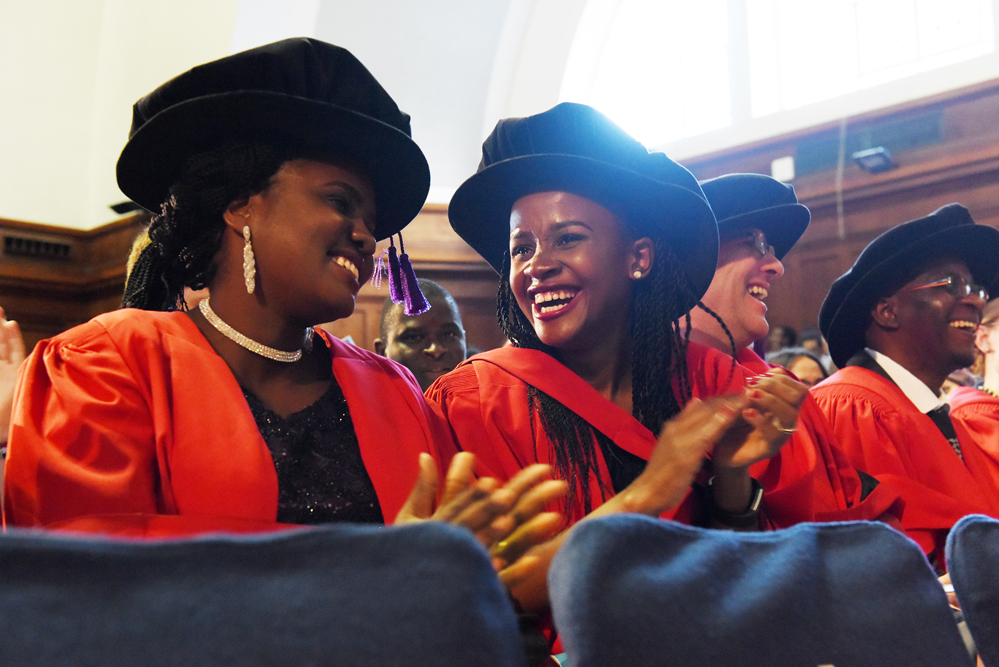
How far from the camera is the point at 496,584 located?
0.72 m

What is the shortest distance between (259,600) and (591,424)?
1409 mm

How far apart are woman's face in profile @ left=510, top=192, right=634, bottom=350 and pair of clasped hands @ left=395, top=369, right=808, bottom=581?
47cm

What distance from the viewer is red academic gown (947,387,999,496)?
3020 millimetres

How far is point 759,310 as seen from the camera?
2.74 meters

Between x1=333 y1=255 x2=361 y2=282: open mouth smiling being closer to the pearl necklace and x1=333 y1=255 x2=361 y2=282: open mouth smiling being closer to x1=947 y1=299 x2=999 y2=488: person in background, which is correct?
the pearl necklace

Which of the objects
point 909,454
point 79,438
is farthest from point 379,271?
point 909,454

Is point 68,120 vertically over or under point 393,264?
over

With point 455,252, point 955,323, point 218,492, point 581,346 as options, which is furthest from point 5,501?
point 455,252

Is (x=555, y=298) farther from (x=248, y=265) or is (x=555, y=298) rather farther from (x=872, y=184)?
(x=872, y=184)

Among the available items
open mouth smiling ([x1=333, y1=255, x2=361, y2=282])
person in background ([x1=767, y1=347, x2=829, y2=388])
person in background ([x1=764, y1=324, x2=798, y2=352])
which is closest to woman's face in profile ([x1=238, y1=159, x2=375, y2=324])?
open mouth smiling ([x1=333, y1=255, x2=361, y2=282])

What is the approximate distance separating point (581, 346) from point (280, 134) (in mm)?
867

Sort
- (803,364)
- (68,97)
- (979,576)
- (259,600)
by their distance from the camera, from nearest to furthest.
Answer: (259,600) < (979,576) < (803,364) < (68,97)

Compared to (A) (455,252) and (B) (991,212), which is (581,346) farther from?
(B) (991,212)

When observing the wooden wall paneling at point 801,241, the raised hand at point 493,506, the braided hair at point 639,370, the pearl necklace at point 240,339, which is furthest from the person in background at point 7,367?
the wooden wall paneling at point 801,241
